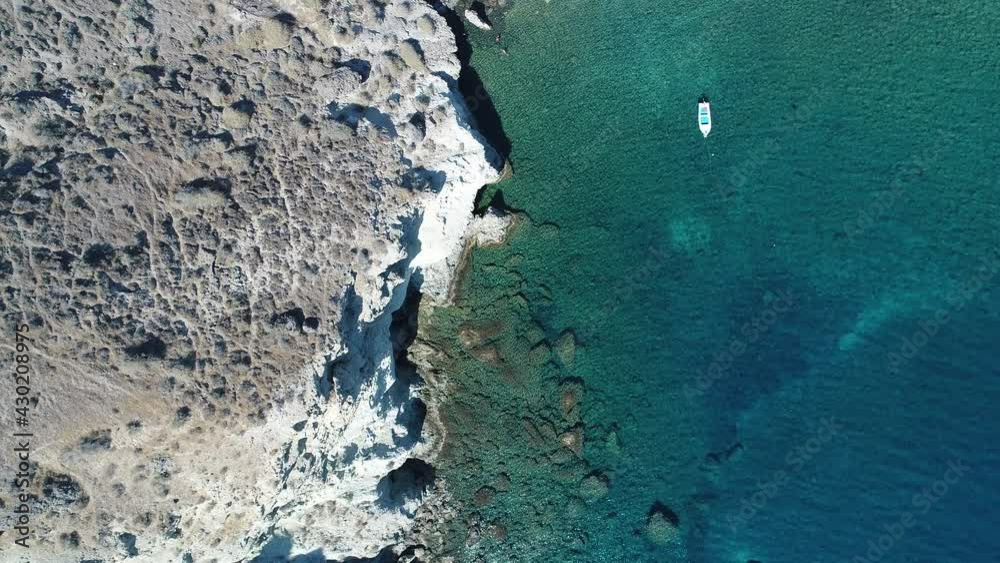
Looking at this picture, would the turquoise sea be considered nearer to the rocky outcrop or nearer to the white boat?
the white boat

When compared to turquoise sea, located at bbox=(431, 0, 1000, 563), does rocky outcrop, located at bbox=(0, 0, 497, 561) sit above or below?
below

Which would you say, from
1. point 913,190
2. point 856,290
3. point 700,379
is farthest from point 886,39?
point 700,379

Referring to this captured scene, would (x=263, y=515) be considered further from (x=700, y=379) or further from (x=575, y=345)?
(x=700, y=379)

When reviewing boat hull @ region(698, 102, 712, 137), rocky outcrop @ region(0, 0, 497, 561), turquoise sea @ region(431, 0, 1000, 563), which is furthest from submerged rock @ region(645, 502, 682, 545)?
boat hull @ region(698, 102, 712, 137)

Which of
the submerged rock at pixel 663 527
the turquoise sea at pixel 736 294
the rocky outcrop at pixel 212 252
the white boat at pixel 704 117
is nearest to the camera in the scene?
the rocky outcrop at pixel 212 252

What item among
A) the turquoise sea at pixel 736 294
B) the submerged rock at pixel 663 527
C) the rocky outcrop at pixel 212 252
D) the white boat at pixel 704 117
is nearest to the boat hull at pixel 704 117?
the white boat at pixel 704 117

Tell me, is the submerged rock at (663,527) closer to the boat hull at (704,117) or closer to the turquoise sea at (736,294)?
the turquoise sea at (736,294)
